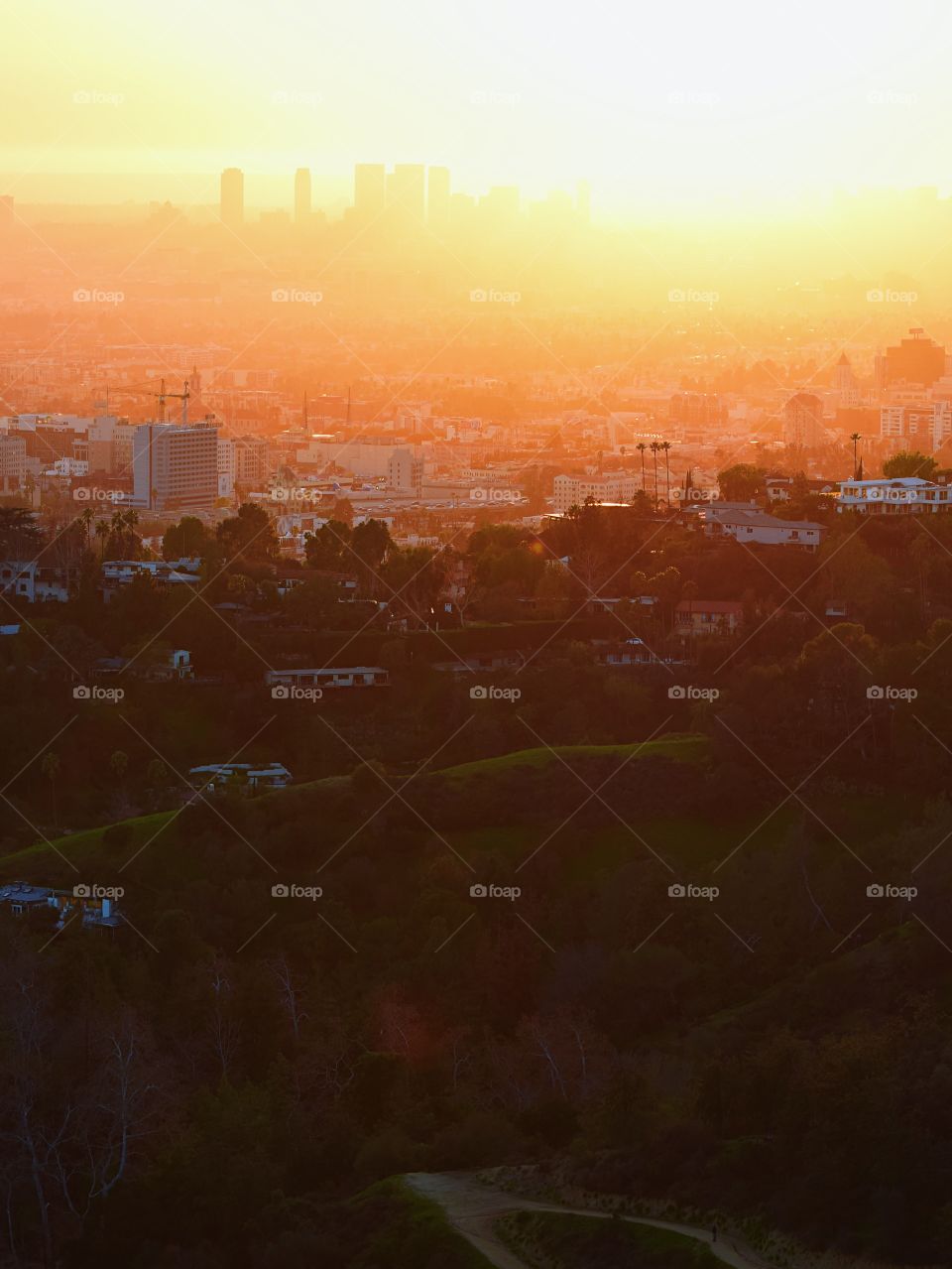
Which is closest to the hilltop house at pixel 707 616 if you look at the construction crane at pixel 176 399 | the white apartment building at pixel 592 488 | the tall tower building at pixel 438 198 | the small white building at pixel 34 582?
the small white building at pixel 34 582

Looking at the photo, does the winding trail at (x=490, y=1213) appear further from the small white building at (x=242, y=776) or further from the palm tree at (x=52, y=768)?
the palm tree at (x=52, y=768)

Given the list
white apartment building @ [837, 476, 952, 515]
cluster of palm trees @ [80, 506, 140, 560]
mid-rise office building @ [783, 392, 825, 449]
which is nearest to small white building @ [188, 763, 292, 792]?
cluster of palm trees @ [80, 506, 140, 560]

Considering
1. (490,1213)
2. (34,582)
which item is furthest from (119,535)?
(490,1213)

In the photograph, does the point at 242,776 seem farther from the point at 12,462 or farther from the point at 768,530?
the point at 12,462

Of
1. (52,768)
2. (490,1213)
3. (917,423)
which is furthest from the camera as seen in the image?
(917,423)

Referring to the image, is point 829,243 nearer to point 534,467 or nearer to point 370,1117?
point 534,467

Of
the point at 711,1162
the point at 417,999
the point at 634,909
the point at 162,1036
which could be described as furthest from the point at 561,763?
the point at 711,1162

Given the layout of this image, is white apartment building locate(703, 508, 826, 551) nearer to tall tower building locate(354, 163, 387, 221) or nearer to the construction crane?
the construction crane
